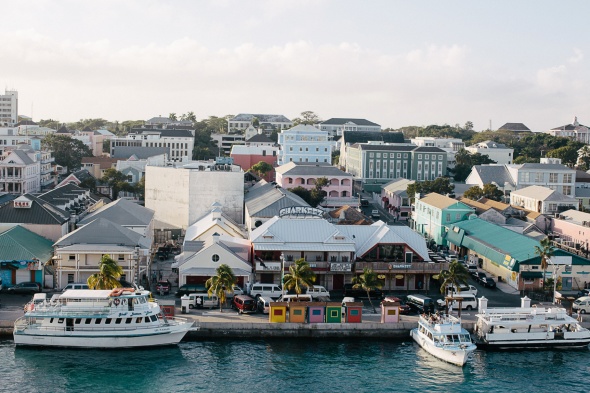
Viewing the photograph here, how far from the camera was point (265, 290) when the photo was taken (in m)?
45.2

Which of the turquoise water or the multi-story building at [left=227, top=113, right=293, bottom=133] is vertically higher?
the multi-story building at [left=227, top=113, right=293, bottom=133]

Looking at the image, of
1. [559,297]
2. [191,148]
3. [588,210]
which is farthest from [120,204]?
[191,148]

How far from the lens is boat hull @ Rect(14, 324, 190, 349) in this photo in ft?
123

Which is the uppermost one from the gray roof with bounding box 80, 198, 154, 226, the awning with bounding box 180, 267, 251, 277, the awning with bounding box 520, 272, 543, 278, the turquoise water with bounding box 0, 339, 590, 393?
the gray roof with bounding box 80, 198, 154, 226

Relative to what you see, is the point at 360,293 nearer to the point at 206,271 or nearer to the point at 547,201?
the point at 206,271

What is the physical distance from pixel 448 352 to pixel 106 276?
19.6 meters

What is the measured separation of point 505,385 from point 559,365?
480 centimetres

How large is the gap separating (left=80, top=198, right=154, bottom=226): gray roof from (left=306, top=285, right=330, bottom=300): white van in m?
18.2

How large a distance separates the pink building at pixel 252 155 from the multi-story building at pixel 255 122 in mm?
50750

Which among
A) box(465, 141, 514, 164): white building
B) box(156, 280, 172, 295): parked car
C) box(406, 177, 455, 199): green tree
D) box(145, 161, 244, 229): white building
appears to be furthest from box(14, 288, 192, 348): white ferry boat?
box(465, 141, 514, 164): white building

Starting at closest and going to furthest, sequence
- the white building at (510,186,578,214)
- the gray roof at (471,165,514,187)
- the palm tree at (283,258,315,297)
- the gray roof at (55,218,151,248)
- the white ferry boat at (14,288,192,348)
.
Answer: the white ferry boat at (14,288,192,348), the palm tree at (283,258,315,297), the gray roof at (55,218,151,248), the white building at (510,186,578,214), the gray roof at (471,165,514,187)

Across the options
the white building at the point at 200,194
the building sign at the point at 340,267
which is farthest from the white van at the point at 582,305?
the white building at the point at 200,194

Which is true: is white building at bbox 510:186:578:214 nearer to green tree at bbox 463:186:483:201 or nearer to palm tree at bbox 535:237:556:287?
green tree at bbox 463:186:483:201

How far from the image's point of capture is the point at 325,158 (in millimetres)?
113312
